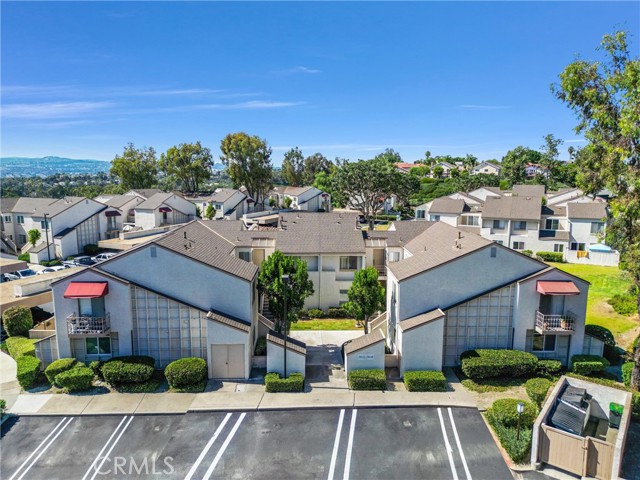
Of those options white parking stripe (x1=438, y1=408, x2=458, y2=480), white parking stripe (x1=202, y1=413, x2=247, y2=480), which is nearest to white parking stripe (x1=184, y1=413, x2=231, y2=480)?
white parking stripe (x1=202, y1=413, x2=247, y2=480)

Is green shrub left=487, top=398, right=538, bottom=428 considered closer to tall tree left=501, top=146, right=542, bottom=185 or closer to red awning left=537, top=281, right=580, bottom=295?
red awning left=537, top=281, right=580, bottom=295

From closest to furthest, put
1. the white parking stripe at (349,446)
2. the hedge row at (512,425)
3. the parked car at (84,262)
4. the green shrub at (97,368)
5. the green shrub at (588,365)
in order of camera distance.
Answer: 1. the white parking stripe at (349,446)
2. the hedge row at (512,425)
3. the green shrub at (97,368)
4. the green shrub at (588,365)
5. the parked car at (84,262)

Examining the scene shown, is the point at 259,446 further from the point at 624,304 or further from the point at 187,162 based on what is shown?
the point at 187,162

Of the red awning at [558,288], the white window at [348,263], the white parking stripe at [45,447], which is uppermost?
the red awning at [558,288]

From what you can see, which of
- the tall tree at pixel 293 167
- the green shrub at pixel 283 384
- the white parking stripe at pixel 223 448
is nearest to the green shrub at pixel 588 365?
the green shrub at pixel 283 384

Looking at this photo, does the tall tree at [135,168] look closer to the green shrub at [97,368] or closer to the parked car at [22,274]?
the parked car at [22,274]

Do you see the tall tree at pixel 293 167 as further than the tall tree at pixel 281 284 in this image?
Yes

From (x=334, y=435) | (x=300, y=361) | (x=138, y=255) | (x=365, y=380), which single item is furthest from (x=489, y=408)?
(x=138, y=255)
